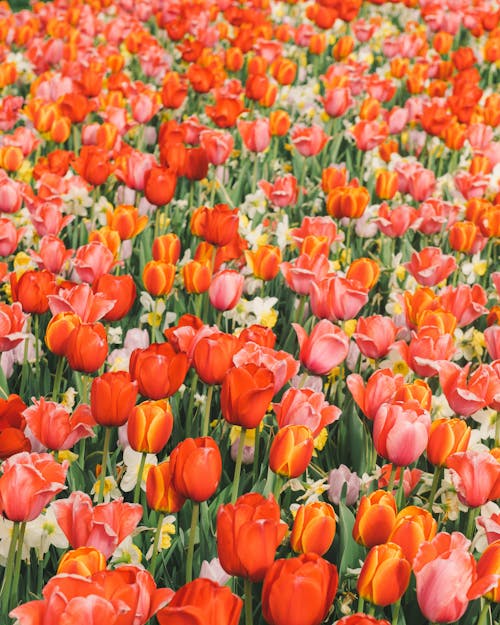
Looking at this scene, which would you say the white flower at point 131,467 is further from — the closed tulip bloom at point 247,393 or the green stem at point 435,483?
the green stem at point 435,483

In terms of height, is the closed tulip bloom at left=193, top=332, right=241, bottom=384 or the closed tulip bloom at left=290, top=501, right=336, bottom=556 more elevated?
the closed tulip bloom at left=193, top=332, right=241, bottom=384

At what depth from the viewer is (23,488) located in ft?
5.71

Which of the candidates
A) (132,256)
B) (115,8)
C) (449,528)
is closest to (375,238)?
(132,256)

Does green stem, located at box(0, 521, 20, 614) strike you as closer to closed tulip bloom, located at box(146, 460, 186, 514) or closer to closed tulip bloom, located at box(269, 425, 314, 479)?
closed tulip bloom, located at box(146, 460, 186, 514)

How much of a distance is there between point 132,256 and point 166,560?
2.08 metres

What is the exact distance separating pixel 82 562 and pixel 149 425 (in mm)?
513

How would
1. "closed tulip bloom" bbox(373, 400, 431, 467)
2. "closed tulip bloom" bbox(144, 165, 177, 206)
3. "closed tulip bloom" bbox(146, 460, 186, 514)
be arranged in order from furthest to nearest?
"closed tulip bloom" bbox(144, 165, 177, 206) < "closed tulip bloom" bbox(373, 400, 431, 467) < "closed tulip bloom" bbox(146, 460, 186, 514)

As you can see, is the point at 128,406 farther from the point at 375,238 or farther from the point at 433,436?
the point at 375,238

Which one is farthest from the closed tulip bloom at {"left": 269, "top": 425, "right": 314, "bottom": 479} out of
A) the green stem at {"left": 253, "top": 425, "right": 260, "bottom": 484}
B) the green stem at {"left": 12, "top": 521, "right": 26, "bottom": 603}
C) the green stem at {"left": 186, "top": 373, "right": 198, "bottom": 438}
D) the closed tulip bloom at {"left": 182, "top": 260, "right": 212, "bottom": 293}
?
the closed tulip bloom at {"left": 182, "top": 260, "right": 212, "bottom": 293}

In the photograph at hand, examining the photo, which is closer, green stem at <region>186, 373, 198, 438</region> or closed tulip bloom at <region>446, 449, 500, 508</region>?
closed tulip bloom at <region>446, 449, 500, 508</region>

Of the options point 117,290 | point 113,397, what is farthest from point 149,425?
point 117,290

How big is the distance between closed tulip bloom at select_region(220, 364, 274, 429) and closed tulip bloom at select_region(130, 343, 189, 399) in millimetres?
196

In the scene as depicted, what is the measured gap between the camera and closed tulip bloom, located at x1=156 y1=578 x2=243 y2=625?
1369 mm

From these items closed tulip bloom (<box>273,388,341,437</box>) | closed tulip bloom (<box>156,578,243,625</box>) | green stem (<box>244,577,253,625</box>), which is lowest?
green stem (<box>244,577,253,625</box>)
